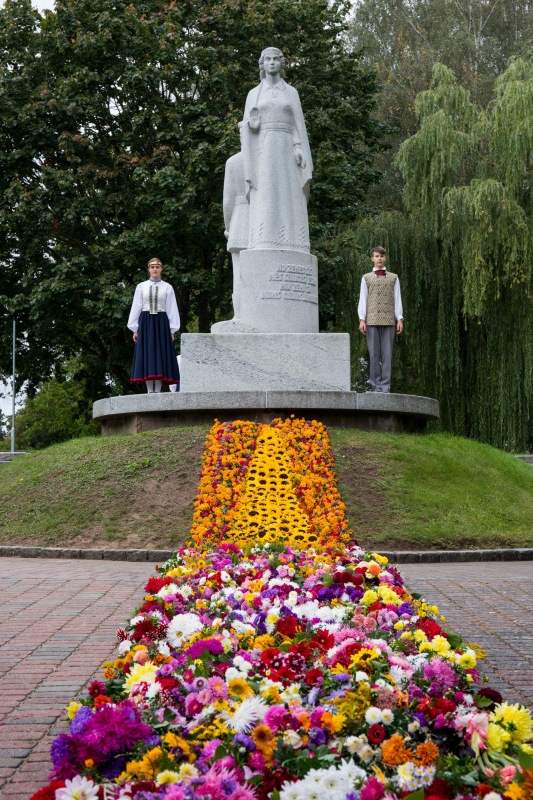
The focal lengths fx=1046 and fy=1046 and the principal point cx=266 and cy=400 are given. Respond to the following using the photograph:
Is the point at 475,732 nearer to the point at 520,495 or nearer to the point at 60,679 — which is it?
the point at 60,679

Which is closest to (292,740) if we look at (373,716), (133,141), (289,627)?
(373,716)

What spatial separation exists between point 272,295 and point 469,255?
810 cm

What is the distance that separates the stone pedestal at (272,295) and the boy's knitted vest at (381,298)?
0.92m

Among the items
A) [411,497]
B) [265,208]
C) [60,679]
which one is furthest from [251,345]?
[60,679]

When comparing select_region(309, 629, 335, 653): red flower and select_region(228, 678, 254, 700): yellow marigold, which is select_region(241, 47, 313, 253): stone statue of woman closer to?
select_region(309, 629, 335, 653): red flower

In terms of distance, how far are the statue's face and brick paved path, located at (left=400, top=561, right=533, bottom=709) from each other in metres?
8.41

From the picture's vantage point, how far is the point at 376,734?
3211 mm

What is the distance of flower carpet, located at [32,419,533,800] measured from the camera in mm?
2816

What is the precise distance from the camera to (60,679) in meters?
5.22

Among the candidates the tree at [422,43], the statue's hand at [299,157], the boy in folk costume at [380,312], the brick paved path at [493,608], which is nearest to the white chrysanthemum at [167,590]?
the brick paved path at [493,608]

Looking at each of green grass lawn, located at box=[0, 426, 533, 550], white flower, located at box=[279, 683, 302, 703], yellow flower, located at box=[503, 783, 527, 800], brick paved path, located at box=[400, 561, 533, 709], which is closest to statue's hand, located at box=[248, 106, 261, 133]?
green grass lawn, located at box=[0, 426, 533, 550]

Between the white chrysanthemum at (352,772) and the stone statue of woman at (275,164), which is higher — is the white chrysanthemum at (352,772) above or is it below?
below

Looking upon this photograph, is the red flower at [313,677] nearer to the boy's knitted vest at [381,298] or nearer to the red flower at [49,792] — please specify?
the red flower at [49,792]

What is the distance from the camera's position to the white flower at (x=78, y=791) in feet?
8.89
